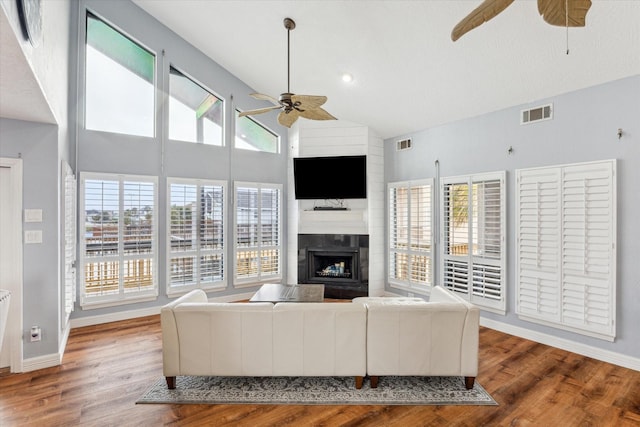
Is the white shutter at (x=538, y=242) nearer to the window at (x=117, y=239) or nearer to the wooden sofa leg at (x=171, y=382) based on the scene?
the wooden sofa leg at (x=171, y=382)

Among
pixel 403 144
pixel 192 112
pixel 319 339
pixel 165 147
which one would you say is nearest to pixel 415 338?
pixel 319 339

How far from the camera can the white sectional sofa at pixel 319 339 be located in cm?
270

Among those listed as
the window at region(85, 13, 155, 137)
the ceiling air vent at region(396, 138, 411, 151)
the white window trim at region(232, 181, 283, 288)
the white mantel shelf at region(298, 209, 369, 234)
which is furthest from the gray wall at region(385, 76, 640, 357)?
the window at region(85, 13, 155, 137)

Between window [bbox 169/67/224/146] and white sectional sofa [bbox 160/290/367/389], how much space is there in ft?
11.2

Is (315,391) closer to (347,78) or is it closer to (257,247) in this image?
(257,247)

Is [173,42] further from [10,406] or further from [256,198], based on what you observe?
[10,406]

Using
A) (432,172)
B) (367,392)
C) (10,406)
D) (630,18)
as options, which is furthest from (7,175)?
(630,18)

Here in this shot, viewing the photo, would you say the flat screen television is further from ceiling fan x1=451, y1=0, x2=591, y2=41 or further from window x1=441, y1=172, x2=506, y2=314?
ceiling fan x1=451, y1=0, x2=591, y2=41

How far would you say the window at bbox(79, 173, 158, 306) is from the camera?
443 centimetres

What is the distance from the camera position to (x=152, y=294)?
4.86 m

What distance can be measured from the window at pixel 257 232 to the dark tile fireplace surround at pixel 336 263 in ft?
1.78

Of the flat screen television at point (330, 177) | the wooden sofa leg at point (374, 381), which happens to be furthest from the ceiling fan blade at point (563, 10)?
the flat screen television at point (330, 177)

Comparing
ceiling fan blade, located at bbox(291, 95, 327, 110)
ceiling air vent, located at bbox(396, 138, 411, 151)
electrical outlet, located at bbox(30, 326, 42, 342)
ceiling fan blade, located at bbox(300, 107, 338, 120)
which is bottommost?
electrical outlet, located at bbox(30, 326, 42, 342)

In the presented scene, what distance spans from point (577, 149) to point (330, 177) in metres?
3.40
